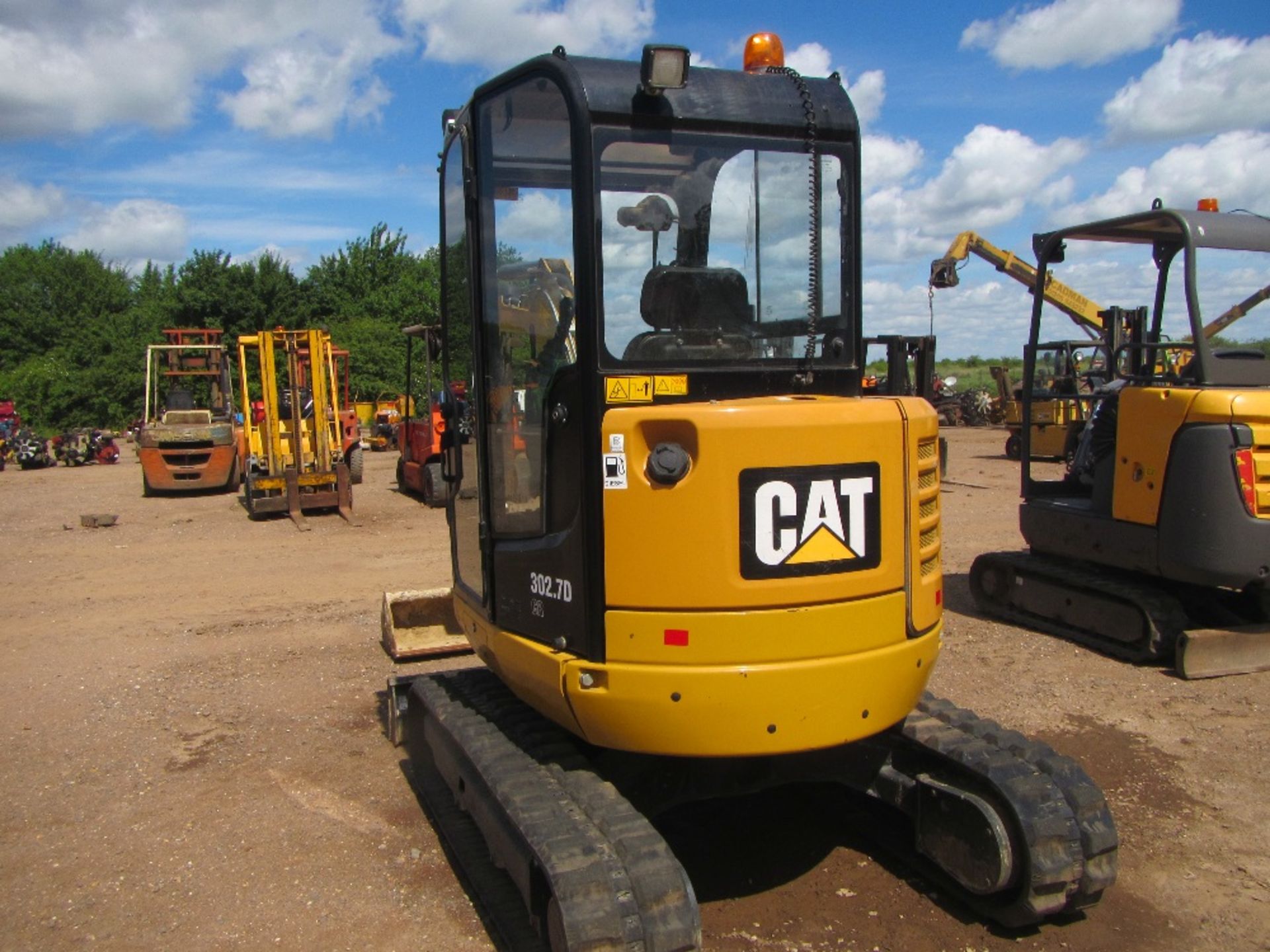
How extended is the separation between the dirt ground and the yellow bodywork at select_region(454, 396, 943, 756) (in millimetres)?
944

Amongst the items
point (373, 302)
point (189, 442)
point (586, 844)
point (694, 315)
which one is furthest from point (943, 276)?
point (373, 302)

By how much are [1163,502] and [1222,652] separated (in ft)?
3.42

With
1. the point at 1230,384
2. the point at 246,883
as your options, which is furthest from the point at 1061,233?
the point at 246,883

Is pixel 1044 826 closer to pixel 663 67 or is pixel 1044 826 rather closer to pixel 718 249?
pixel 718 249

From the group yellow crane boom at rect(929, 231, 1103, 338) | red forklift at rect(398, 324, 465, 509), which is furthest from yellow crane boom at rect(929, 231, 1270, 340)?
red forklift at rect(398, 324, 465, 509)

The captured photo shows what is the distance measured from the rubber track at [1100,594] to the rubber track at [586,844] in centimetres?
463

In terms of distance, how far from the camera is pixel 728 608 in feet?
10.8

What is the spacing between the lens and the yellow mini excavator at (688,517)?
3.30 metres

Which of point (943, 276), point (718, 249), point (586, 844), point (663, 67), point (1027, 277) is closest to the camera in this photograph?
point (586, 844)

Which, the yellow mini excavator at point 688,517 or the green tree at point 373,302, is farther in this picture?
the green tree at point 373,302

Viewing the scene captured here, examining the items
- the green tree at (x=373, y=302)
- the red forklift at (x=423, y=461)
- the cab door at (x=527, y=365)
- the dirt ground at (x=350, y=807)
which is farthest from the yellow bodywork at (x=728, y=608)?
the green tree at (x=373, y=302)

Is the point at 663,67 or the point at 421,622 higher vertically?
the point at 663,67

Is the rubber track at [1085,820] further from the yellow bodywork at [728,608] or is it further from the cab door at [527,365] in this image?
the cab door at [527,365]

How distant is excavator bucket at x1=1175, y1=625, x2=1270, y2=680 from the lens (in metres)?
6.68
